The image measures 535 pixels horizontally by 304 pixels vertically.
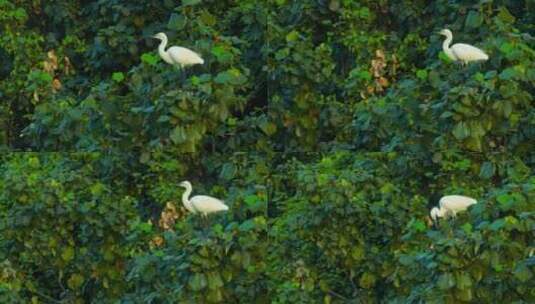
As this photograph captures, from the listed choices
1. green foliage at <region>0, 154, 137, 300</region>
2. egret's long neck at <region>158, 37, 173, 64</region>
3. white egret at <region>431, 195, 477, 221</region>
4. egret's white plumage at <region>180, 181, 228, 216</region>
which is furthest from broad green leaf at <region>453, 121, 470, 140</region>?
green foliage at <region>0, 154, 137, 300</region>

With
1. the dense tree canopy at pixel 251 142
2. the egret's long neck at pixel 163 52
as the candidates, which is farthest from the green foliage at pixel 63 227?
the egret's long neck at pixel 163 52

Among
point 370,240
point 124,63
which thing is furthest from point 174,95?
point 370,240

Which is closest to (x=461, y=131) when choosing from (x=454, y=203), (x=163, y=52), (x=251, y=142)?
(x=454, y=203)

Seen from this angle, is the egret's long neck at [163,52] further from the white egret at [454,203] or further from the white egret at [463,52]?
the white egret at [454,203]

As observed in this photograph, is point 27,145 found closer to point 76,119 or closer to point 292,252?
point 76,119

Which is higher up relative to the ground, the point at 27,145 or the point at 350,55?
the point at 350,55

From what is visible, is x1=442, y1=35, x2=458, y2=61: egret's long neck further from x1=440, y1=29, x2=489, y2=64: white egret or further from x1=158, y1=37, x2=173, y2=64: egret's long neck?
x1=158, y1=37, x2=173, y2=64: egret's long neck

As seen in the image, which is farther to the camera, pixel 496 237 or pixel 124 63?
pixel 124 63
